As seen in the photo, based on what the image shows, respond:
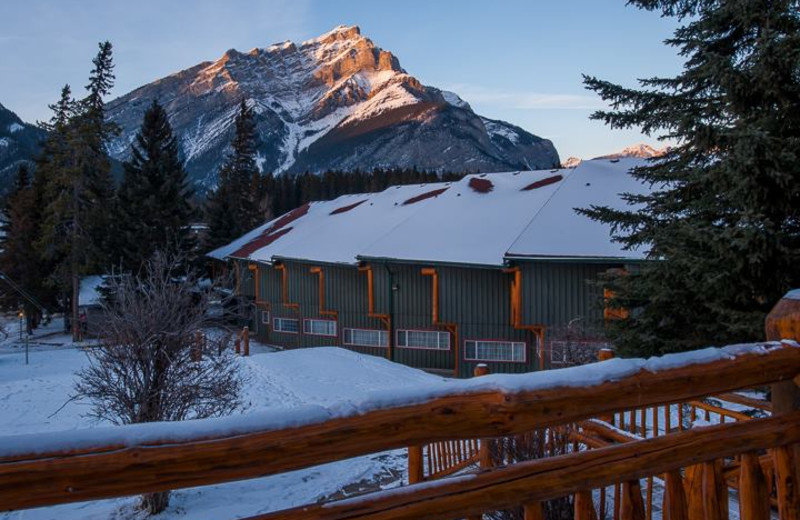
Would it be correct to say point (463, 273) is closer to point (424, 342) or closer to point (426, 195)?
point (424, 342)

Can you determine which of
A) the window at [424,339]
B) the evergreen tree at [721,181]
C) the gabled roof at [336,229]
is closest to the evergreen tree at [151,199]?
the gabled roof at [336,229]

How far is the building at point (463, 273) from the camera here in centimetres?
1934

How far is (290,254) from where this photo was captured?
28.0m

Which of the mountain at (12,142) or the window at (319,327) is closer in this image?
the window at (319,327)

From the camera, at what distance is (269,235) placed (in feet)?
115

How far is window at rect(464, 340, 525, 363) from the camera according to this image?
21188 millimetres

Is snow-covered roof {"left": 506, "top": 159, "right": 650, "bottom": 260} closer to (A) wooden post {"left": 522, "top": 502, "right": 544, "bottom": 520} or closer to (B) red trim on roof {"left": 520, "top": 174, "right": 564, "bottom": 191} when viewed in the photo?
(B) red trim on roof {"left": 520, "top": 174, "right": 564, "bottom": 191}

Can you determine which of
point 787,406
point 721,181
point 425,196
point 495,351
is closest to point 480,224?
point 495,351

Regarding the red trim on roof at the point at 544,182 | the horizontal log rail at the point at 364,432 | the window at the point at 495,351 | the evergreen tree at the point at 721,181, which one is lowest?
the window at the point at 495,351

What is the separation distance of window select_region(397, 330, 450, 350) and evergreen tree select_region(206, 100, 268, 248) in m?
22.5

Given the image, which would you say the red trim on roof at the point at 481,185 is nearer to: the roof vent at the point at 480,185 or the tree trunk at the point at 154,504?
the roof vent at the point at 480,185

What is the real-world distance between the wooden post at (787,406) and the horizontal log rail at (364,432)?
0.16 m

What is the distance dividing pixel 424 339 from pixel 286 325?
9.49 meters

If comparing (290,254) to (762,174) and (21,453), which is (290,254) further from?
(21,453)
